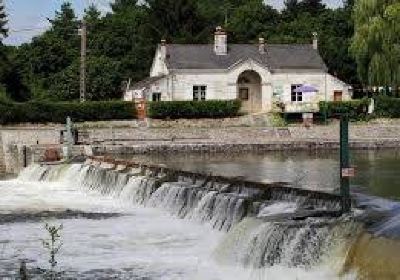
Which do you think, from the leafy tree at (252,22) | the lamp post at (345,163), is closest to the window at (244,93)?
the leafy tree at (252,22)

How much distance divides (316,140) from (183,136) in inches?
253

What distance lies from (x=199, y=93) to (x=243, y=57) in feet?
11.7

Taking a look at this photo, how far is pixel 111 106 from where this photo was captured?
151 feet

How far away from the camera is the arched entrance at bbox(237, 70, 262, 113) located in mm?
54312

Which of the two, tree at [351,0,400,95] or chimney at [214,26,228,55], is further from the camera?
chimney at [214,26,228,55]

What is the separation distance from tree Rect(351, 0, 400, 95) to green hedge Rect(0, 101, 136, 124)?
43.7 ft

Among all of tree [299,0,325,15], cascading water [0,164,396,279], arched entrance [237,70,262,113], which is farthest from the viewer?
tree [299,0,325,15]

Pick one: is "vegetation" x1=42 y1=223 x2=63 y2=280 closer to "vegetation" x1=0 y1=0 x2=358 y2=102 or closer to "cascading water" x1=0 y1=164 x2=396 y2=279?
"cascading water" x1=0 y1=164 x2=396 y2=279

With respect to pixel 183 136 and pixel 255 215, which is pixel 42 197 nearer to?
pixel 255 215

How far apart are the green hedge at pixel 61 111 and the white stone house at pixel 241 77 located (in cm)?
579

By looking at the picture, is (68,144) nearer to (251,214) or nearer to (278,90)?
(278,90)

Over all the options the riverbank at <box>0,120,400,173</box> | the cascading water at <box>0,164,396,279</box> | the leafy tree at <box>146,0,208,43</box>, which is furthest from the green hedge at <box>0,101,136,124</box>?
the leafy tree at <box>146,0,208,43</box>

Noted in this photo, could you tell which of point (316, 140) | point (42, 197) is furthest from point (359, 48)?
point (42, 197)

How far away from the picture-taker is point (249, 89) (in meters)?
54.6
